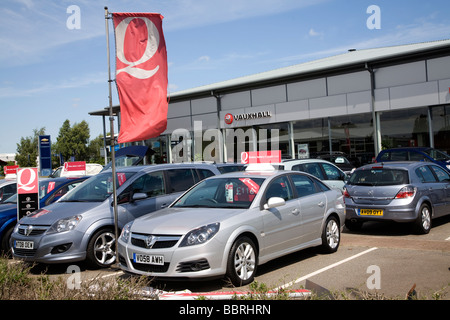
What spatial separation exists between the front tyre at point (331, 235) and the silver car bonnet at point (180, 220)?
2147mm

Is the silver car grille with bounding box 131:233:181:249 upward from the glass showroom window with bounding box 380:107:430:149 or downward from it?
downward

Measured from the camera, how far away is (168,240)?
586cm

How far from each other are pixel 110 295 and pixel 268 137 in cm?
2102

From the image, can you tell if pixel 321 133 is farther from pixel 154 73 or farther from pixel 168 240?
pixel 168 240

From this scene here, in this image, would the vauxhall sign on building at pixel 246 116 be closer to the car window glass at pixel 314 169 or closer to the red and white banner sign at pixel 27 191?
the car window glass at pixel 314 169

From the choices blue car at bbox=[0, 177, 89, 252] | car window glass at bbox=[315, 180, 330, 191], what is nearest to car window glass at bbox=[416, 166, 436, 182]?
car window glass at bbox=[315, 180, 330, 191]

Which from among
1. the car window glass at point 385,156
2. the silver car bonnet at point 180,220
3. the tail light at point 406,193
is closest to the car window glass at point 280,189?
the silver car bonnet at point 180,220

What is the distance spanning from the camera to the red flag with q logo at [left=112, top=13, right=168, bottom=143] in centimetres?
754

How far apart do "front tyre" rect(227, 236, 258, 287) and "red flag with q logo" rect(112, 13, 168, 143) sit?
263 centimetres

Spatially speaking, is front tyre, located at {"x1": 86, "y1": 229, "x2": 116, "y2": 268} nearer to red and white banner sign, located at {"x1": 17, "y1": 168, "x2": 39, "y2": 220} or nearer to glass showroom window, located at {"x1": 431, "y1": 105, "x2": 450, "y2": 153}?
red and white banner sign, located at {"x1": 17, "y1": 168, "x2": 39, "y2": 220}

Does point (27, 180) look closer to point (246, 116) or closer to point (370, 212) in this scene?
point (370, 212)

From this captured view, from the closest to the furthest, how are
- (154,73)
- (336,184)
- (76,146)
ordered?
1. (154,73)
2. (336,184)
3. (76,146)

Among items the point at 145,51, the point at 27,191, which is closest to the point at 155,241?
the point at 145,51

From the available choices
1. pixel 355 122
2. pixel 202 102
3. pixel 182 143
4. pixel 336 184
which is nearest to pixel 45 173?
pixel 182 143
